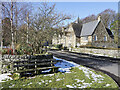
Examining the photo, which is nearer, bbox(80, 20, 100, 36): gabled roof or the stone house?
the stone house

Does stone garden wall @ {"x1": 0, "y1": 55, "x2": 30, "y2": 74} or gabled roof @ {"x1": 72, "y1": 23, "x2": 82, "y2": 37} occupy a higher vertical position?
gabled roof @ {"x1": 72, "y1": 23, "x2": 82, "y2": 37}

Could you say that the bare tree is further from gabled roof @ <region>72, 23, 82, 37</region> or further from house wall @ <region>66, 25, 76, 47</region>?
gabled roof @ <region>72, 23, 82, 37</region>

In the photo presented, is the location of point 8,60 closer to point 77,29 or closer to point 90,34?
point 90,34

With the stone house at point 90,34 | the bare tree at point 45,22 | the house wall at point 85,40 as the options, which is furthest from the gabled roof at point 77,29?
the bare tree at point 45,22

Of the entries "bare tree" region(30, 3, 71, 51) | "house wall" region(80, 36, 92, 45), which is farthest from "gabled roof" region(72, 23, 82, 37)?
"bare tree" region(30, 3, 71, 51)

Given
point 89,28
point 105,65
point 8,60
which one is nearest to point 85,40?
point 89,28

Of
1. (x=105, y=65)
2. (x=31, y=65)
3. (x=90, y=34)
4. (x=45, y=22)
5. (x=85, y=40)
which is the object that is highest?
(x=90, y=34)

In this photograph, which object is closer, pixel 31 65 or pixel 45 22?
pixel 31 65

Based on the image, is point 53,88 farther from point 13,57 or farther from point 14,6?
point 14,6

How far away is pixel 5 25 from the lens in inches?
413

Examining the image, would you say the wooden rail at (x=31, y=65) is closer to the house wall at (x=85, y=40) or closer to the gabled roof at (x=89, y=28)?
the house wall at (x=85, y=40)

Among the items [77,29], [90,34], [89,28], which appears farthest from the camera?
[77,29]

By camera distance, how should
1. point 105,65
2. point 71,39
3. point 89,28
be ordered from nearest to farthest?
point 105,65, point 89,28, point 71,39

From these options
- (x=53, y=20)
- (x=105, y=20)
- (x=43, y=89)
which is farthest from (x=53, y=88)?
(x=105, y=20)
